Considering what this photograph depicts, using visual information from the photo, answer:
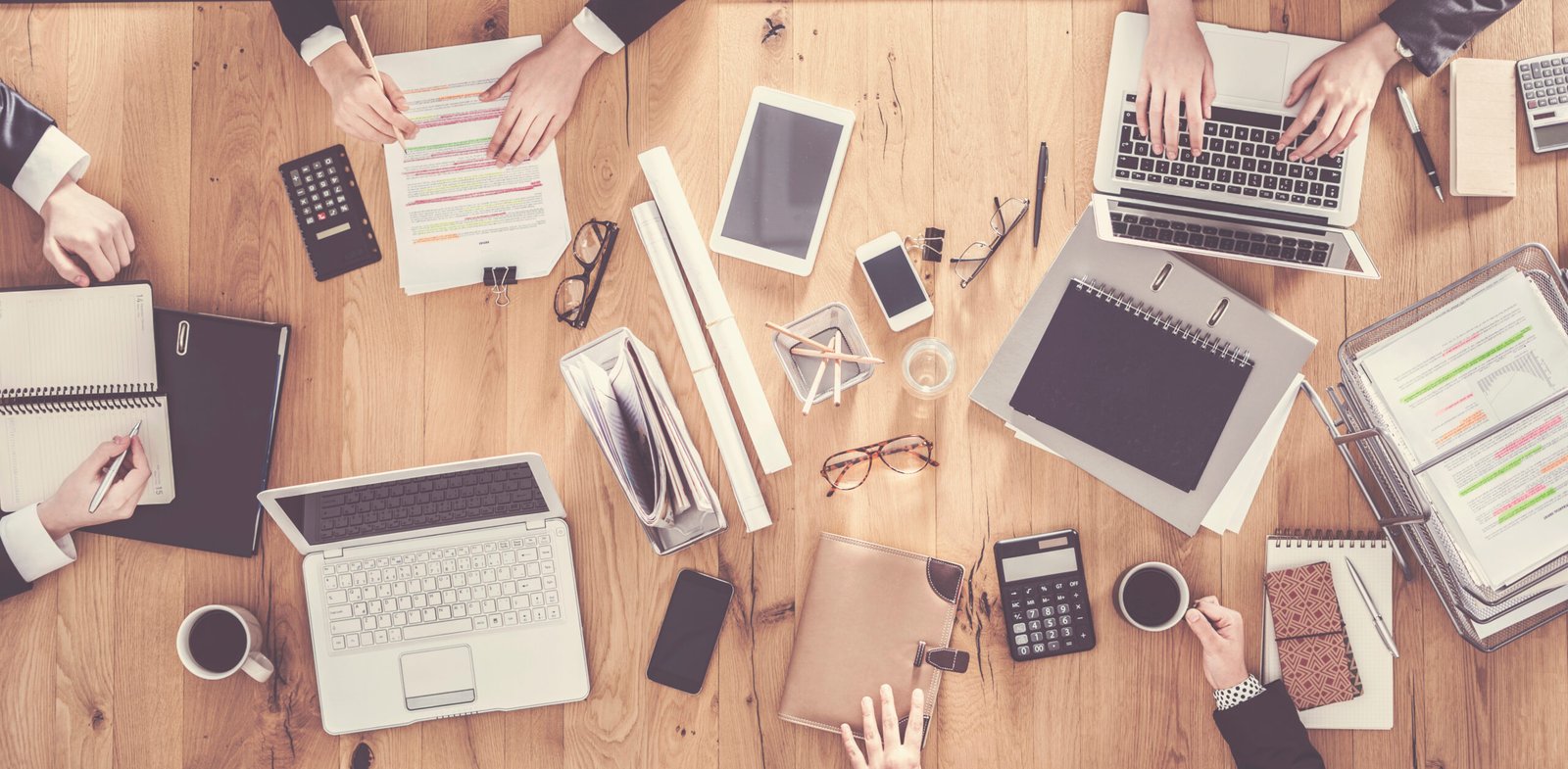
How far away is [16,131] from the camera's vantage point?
1.52 m

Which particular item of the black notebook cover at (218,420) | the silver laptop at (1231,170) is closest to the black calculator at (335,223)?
the black notebook cover at (218,420)

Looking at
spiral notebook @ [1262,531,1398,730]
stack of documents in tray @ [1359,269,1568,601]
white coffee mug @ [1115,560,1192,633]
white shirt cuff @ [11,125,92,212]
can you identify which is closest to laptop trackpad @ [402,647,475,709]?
white shirt cuff @ [11,125,92,212]

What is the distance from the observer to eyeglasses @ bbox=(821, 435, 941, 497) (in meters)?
1.55

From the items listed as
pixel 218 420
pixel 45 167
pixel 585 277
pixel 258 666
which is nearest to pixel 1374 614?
pixel 585 277

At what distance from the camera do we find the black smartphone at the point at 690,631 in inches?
61.0

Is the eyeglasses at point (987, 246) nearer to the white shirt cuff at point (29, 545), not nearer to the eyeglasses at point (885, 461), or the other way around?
the eyeglasses at point (885, 461)

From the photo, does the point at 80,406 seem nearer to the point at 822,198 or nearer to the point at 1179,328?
the point at 822,198

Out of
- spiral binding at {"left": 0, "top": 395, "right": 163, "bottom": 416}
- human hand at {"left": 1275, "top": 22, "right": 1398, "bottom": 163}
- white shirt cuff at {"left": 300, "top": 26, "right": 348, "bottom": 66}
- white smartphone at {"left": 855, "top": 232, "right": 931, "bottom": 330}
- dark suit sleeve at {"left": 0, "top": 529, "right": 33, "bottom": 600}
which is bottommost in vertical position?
dark suit sleeve at {"left": 0, "top": 529, "right": 33, "bottom": 600}

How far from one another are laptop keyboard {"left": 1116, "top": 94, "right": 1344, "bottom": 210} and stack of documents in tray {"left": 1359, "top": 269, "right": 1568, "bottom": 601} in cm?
28

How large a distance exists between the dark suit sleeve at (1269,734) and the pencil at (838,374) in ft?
2.65

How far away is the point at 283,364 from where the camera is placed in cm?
156

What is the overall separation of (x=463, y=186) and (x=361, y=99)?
8.0 inches

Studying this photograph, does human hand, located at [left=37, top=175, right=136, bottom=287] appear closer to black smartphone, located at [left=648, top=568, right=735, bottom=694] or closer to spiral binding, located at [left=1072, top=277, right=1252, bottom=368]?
black smartphone, located at [left=648, top=568, right=735, bottom=694]

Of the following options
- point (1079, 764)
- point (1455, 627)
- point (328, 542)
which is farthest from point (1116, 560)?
point (328, 542)
